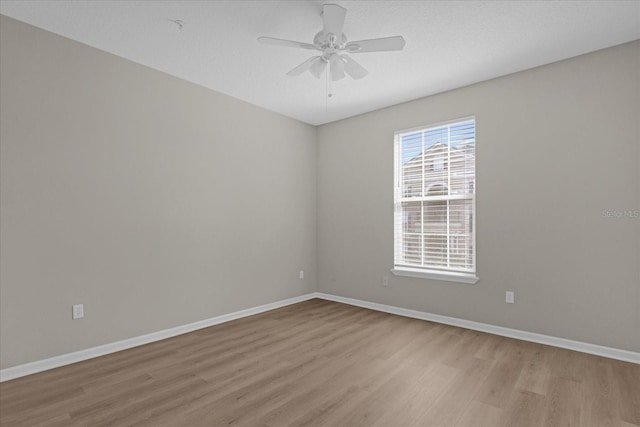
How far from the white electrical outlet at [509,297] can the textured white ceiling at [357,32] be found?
2.37 m

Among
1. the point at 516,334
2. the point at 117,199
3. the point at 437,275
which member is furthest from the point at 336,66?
the point at 516,334

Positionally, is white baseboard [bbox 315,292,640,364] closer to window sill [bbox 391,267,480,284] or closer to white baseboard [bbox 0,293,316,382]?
window sill [bbox 391,267,480,284]

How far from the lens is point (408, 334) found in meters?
3.46

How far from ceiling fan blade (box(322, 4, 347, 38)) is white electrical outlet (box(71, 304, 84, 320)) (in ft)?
10.2

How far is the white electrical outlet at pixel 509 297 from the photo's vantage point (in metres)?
3.37

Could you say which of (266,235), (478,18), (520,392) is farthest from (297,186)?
(520,392)

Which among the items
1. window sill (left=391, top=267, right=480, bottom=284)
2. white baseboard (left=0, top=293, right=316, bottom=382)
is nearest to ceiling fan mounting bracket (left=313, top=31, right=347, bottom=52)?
window sill (left=391, top=267, right=480, bottom=284)

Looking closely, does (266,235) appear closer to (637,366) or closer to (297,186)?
(297,186)

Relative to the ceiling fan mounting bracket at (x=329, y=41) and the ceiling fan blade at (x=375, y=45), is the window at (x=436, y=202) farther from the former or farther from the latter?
the ceiling fan mounting bracket at (x=329, y=41)

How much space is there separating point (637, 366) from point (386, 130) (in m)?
3.51

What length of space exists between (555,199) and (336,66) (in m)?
2.50

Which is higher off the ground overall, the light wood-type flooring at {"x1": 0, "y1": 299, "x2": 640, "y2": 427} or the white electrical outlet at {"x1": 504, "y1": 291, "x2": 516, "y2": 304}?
the white electrical outlet at {"x1": 504, "y1": 291, "x2": 516, "y2": 304}

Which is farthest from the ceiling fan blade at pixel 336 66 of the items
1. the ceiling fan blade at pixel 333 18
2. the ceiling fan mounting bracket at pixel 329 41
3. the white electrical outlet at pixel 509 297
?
the white electrical outlet at pixel 509 297

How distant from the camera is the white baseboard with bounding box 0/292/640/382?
2586 millimetres
